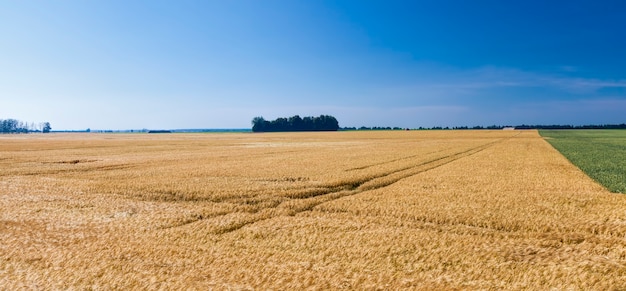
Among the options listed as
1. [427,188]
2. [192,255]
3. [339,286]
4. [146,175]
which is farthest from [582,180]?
[146,175]

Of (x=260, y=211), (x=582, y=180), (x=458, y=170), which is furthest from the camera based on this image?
(x=458, y=170)

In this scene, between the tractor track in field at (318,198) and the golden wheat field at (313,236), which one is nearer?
the golden wheat field at (313,236)

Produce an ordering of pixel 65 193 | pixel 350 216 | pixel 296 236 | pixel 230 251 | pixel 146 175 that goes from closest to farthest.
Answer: pixel 230 251 → pixel 296 236 → pixel 350 216 → pixel 65 193 → pixel 146 175

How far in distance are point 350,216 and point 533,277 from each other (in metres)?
5.67

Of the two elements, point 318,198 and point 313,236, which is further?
point 318,198

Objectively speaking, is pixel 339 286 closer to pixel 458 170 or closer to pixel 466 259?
pixel 466 259

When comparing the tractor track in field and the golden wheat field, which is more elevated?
the golden wheat field

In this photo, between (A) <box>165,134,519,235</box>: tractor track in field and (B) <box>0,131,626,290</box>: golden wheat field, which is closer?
(B) <box>0,131,626,290</box>: golden wheat field

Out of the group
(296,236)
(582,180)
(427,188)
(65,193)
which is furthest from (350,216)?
(582,180)

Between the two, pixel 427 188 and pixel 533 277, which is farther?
pixel 427 188

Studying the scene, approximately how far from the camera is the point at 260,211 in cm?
1272

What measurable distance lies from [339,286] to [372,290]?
546 mm

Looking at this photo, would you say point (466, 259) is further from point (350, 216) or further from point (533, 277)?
point (350, 216)

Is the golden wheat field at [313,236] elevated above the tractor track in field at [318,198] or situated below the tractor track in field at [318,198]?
above
